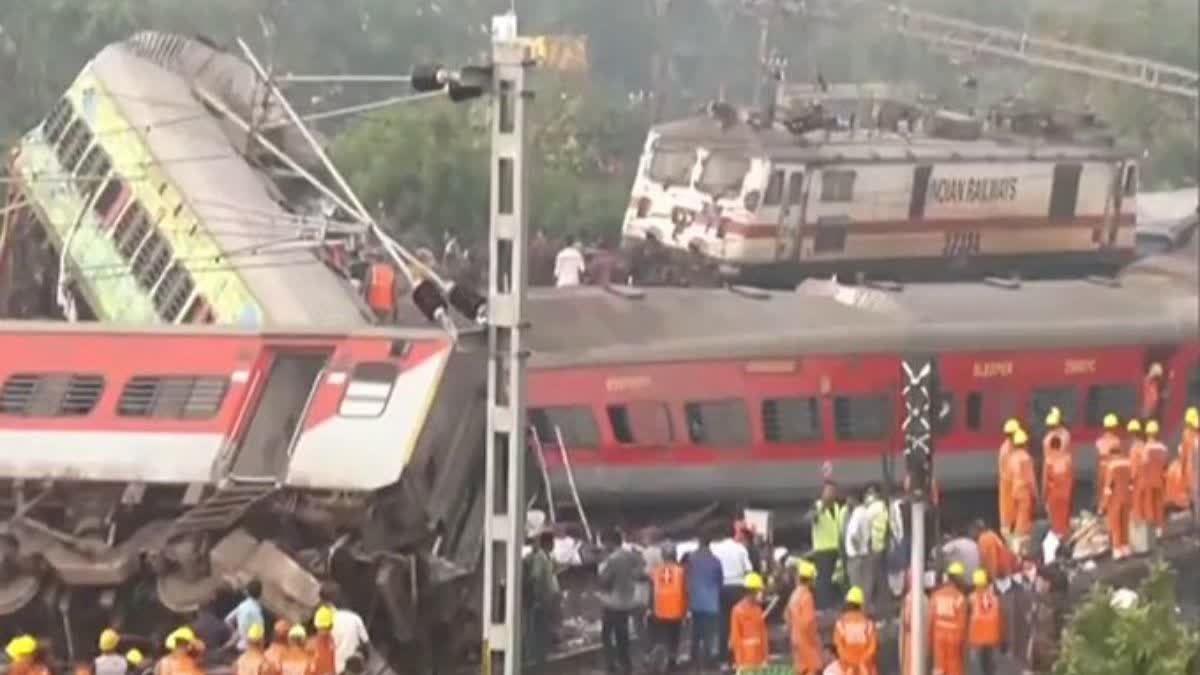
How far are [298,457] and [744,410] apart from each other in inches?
156

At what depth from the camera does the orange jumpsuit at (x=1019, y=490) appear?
1448 centimetres

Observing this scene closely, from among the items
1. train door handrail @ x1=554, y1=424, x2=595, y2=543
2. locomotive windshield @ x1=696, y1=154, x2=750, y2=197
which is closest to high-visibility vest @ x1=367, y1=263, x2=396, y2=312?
train door handrail @ x1=554, y1=424, x2=595, y2=543

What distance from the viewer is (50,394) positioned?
1384cm

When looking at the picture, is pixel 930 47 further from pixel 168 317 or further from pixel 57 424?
pixel 57 424

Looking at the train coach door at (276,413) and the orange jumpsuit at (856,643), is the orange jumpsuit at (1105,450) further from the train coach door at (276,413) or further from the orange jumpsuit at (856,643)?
the train coach door at (276,413)

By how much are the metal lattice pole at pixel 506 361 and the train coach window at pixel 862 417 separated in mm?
5298

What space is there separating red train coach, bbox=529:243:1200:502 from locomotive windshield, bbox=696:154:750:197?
1352 millimetres

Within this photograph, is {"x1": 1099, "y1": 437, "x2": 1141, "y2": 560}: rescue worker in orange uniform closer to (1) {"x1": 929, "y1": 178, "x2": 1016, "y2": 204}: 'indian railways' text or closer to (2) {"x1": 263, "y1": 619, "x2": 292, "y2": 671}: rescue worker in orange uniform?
(1) {"x1": 929, "y1": 178, "x2": 1016, "y2": 204}: 'indian railways' text

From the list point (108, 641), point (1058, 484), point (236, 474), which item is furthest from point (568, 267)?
point (108, 641)

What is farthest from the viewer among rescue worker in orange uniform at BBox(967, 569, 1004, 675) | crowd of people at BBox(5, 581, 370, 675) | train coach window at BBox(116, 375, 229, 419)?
→ train coach window at BBox(116, 375, 229, 419)

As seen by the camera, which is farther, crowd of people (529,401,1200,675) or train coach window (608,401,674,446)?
train coach window (608,401,674,446)

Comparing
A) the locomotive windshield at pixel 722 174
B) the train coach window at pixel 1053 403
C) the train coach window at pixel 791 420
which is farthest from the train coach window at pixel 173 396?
the train coach window at pixel 1053 403

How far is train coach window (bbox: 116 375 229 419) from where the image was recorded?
1343 centimetres

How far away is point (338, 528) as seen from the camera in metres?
12.8
